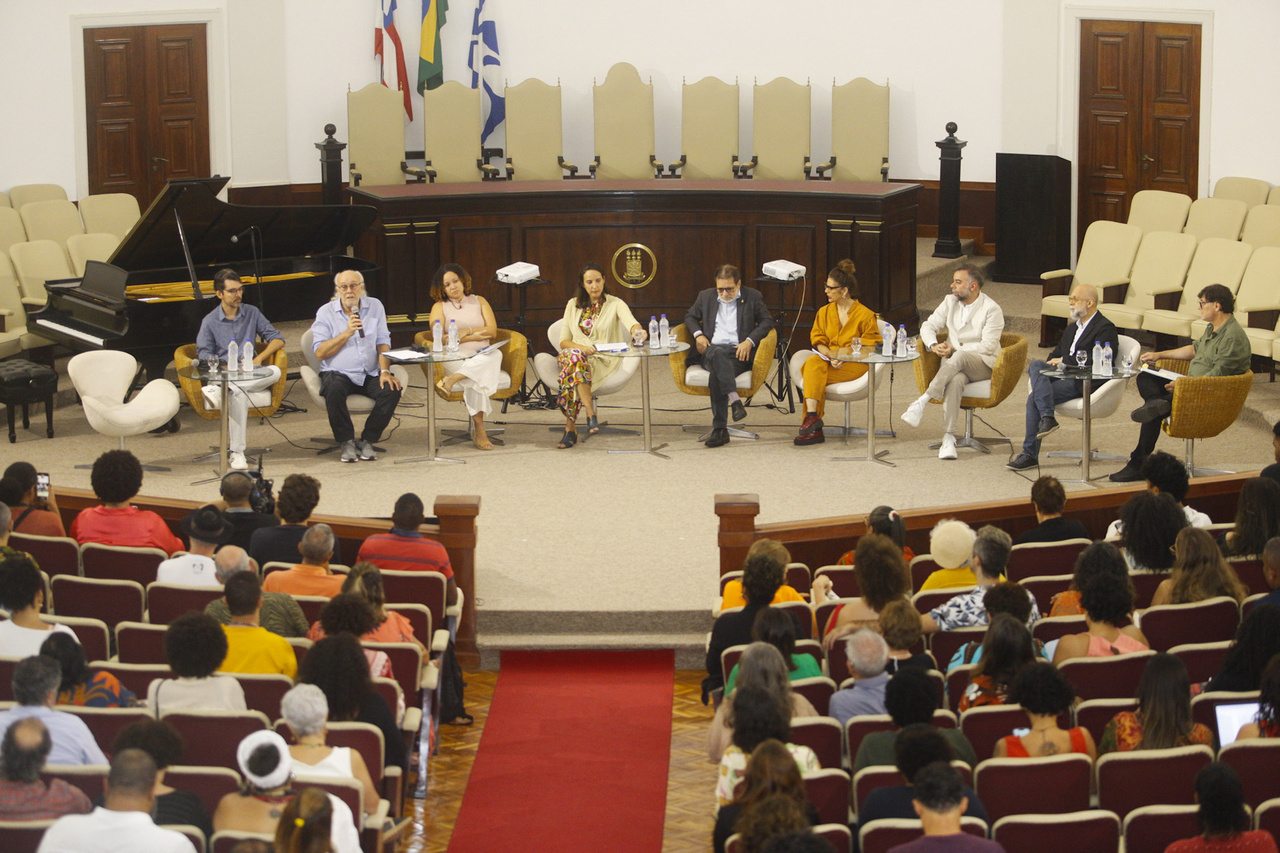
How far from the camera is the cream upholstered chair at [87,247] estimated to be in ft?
34.6

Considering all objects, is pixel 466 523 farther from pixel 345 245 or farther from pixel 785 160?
pixel 785 160

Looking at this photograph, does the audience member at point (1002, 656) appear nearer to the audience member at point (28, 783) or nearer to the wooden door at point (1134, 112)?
the audience member at point (28, 783)

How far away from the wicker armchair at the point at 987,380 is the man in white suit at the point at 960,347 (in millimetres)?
59

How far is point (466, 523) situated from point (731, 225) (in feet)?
17.6

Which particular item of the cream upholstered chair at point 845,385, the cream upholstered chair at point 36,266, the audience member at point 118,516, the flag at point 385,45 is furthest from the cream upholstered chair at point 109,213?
the audience member at point 118,516

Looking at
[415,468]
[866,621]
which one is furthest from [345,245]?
[866,621]

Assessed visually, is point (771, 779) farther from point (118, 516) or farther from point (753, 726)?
point (118, 516)

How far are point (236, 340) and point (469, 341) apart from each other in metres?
1.27

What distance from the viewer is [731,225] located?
1091cm

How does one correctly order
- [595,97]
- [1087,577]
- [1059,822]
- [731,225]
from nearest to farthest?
[1059,822] < [1087,577] < [731,225] < [595,97]

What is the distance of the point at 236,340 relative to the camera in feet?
27.8

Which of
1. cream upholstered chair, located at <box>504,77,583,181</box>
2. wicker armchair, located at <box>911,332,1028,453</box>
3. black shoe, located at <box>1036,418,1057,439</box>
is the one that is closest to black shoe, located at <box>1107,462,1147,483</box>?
black shoe, located at <box>1036,418,1057,439</box>

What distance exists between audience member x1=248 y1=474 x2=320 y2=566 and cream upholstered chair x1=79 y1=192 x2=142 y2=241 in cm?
648

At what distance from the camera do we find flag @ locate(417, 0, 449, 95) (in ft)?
43.0
